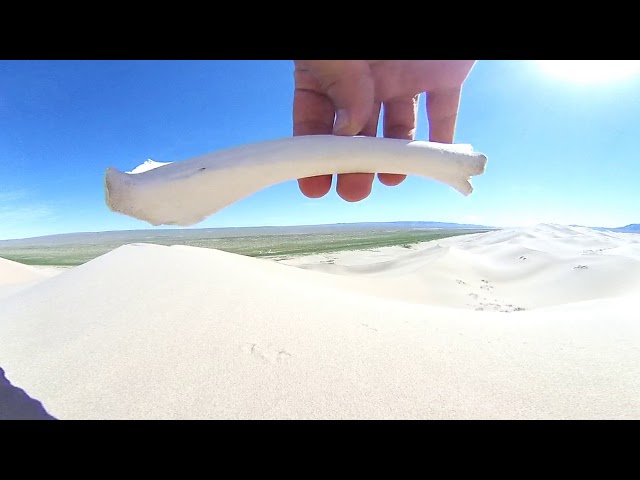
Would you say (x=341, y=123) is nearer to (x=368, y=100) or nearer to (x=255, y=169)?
(x=368, y=100)

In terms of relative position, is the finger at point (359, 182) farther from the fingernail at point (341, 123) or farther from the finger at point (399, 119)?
the fingernail at point (341, 123)

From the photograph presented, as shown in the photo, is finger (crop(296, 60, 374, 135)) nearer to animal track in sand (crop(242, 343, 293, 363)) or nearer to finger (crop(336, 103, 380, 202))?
finger (crop(336, 103, 380, 202))

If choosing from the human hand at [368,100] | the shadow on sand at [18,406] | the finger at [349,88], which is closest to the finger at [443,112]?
the human hand at [368,100]

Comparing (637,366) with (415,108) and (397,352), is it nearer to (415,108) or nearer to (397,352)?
(397,352)

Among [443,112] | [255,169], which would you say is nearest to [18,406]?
[255,169]
